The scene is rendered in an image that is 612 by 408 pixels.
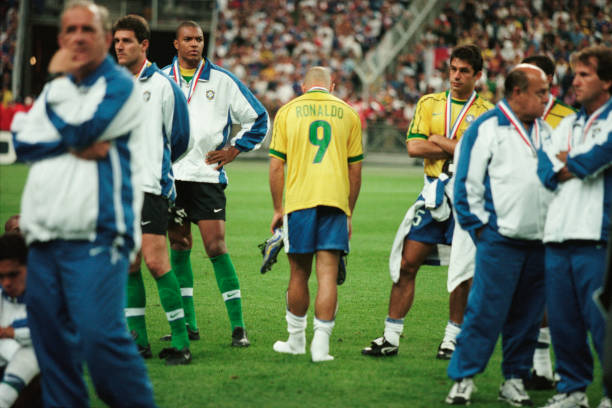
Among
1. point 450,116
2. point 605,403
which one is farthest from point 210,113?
point 605,403

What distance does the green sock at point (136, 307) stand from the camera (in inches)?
241

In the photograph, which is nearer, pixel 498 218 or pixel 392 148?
pixel 498 218

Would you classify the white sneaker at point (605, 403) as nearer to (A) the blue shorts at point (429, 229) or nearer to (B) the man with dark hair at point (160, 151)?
(A) the blue shorts at point (429, 229)

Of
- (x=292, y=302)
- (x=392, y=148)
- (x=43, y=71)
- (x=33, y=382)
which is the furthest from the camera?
(x=43, y=71)

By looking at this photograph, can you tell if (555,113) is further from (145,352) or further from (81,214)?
(81,214)

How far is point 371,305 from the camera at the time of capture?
27.1 feet

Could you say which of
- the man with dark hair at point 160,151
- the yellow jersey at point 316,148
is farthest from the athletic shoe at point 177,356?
the yellow jersey at point 316,148

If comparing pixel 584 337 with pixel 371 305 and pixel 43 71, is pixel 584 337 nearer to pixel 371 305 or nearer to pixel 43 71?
pixel 371 305

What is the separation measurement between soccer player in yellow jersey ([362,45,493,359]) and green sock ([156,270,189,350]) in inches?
56.4

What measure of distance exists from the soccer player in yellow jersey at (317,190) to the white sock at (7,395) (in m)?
2.30

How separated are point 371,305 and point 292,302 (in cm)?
221

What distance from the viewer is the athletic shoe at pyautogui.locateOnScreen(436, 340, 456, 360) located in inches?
247

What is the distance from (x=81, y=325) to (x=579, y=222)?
2.76 metres

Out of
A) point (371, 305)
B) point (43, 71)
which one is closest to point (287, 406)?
point (371, 305)
